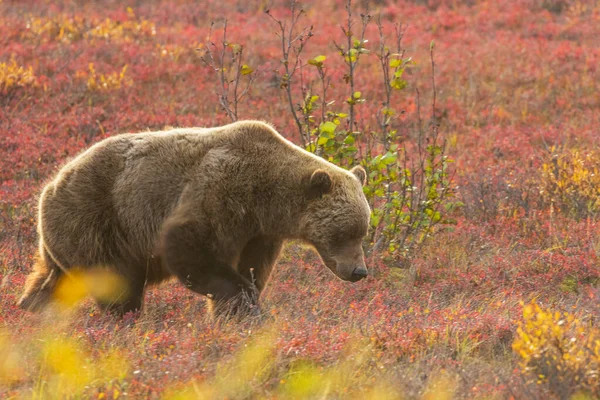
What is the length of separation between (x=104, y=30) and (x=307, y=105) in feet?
34.6

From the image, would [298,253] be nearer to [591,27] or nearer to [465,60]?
[465,60]

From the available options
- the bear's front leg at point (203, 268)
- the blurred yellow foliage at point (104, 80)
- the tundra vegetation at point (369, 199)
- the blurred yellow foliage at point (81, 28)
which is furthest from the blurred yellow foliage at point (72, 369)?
the blurred yellow foliage at point (81, 28)

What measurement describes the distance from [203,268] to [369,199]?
9.43ft

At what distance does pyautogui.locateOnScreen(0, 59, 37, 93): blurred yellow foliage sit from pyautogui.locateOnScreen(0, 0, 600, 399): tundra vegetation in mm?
38

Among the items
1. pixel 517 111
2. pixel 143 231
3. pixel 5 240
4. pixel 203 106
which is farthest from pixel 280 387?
pixel 517 111

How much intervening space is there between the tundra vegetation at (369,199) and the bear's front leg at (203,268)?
11.9 inches

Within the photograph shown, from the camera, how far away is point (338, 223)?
600 centimetres

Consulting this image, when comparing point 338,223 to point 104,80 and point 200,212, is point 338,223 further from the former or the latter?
point 104,80

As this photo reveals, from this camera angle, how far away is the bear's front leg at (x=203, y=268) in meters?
5.86

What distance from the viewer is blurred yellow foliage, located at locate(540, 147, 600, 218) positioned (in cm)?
967

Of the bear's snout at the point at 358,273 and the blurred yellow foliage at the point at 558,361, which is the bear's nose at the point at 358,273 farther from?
the blurred yellow foliage at the point at 558,361

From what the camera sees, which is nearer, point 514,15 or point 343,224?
point 343,224

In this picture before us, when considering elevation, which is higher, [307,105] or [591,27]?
[307,105]

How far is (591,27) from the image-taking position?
1992cm
